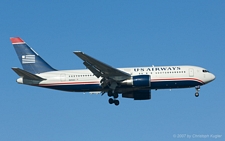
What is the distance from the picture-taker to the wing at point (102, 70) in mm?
50312

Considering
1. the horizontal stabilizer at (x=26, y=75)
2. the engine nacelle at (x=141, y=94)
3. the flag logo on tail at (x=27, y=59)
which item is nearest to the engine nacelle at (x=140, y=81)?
the engine nacelle at (x=141, y=94)

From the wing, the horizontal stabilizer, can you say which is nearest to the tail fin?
the horizontal stabilizer

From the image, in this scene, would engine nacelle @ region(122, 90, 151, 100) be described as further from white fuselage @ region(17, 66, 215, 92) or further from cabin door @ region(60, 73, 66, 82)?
cabin door @ region(60, 73, 66, 82)

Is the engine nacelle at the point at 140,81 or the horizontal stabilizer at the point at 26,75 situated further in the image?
the horizontal stabilizer at the point at 26,75

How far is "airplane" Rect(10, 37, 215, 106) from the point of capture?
5284 cm


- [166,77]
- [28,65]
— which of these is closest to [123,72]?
[166,77]

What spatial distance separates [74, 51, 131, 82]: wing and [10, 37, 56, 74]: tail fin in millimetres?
7098

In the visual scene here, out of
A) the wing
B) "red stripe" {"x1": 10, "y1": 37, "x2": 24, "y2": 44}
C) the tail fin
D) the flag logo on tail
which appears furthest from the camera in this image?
"red stripe" {"x1": 10, "y1": 37, "x2": 24, "y2": 44}

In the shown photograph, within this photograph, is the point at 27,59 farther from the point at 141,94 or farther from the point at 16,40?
the point at 141,94

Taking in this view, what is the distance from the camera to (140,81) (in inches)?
2067

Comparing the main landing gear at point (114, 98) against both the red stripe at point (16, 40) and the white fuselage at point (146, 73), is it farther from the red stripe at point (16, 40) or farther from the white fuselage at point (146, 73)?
the red stripe at point (16, 40)

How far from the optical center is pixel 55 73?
55844mm

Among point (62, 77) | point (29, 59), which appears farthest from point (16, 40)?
point (62, 77)

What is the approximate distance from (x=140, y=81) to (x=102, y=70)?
14.0ft
